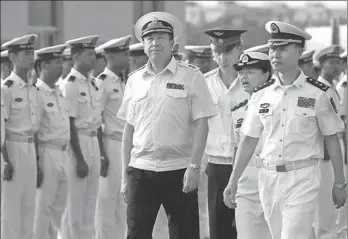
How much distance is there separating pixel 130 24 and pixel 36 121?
515 inches

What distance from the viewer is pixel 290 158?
26.8ft

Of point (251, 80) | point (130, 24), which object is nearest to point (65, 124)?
point (251, 80)

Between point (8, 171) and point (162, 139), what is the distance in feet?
8.87

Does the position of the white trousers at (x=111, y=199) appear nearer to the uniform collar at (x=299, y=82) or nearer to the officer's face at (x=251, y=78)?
the officer's face at (x=251, y=78)

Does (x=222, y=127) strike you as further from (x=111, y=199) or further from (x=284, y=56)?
(x=111, y=199)

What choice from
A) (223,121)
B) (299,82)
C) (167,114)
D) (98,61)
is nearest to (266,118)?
(299,82)

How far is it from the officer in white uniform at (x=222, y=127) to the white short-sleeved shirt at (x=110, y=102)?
229cm

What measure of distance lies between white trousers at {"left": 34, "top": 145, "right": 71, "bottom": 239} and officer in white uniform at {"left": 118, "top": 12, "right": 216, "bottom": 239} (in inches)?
110

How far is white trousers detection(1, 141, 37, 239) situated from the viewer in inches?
428

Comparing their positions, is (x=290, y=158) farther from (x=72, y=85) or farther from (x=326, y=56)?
(x=326, y=56)

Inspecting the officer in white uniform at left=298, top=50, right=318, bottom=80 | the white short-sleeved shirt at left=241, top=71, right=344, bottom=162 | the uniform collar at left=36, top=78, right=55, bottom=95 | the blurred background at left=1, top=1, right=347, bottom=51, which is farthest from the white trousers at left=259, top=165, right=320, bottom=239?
the blurred background at left=1, top=1, right=347, bottom=51

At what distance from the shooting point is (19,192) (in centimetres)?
1092

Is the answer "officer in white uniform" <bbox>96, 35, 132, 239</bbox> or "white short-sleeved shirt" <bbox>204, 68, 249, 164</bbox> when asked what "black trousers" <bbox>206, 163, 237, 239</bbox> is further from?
"officer in white uniform" <bbox>96, 35, 132, 239</bbox>

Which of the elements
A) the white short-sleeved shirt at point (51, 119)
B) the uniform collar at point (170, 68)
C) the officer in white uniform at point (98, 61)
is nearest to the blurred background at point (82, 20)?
the officer in white uniform at point (98, 61)
